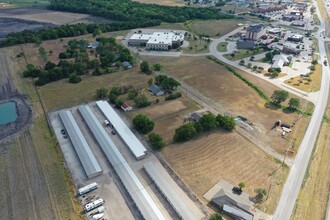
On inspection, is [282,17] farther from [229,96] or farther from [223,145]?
[223,145]

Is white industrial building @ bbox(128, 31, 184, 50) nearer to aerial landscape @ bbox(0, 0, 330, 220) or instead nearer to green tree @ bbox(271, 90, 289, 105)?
aerial landscape @ bbox(0, 0, 330, 220)

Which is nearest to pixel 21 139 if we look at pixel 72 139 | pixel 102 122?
pixel 72 139

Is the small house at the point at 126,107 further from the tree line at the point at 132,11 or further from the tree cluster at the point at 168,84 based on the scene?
the tree line at the point at 132,11

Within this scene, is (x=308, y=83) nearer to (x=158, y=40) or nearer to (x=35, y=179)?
(x=158, y=40)

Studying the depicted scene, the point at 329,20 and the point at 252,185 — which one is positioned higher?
the point at 329,20

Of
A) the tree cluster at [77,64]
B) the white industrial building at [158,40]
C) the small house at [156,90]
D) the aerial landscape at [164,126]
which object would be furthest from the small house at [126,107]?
the white industrial building at [158,40]

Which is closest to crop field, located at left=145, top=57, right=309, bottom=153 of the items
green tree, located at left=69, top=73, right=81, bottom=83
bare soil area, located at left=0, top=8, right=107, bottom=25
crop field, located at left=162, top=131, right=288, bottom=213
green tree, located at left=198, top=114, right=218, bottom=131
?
crop field, located at left=162, top=131, right=288, bottom=213
